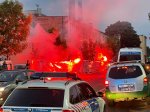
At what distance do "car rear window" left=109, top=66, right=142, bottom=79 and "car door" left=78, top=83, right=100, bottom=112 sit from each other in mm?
6708

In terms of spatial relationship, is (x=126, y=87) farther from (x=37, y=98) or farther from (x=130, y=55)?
(x=130, y=55)

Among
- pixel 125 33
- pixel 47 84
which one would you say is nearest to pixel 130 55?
pixel 47 84

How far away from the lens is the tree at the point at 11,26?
4262 cm

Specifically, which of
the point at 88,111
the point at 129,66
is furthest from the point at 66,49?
the point at 88,111

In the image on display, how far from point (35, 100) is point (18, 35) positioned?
3496 cm

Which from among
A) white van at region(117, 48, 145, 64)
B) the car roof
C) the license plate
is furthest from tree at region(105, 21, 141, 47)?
the car roof

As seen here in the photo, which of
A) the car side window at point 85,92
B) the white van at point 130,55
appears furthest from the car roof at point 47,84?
the white van at point 130,55

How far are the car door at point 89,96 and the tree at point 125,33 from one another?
86.0 m

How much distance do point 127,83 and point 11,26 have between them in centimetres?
2747

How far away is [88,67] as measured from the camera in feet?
166

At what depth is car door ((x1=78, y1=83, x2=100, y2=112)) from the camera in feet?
31.7

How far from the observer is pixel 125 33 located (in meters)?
102

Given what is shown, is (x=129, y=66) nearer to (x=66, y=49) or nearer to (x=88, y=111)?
(x=88, y=111)

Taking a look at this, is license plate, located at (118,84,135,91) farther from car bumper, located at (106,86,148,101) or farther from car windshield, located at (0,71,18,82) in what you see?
car windshield, located at (0,71,18,82)
